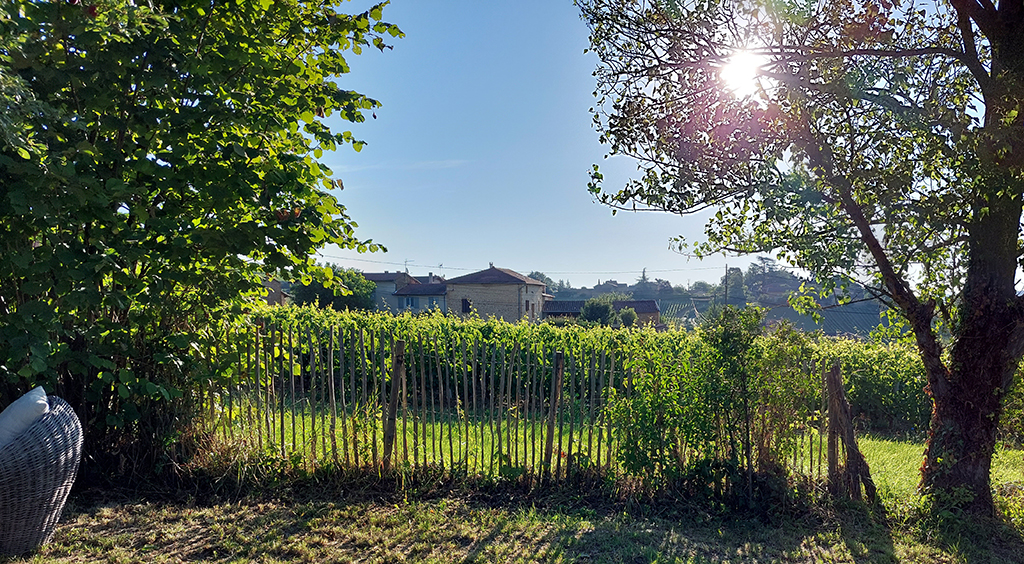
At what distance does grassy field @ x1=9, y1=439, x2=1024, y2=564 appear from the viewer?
433cm

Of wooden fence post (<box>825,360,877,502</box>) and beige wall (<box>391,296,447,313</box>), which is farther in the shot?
beige wall (<box>391,296,447,313</box>)

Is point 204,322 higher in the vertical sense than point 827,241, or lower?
lower

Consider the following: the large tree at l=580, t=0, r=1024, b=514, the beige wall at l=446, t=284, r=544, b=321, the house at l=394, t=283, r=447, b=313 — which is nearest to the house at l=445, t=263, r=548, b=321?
the beige wall at l=446, t=284, r=544, b=321

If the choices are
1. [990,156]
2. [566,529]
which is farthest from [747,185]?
[566,529]

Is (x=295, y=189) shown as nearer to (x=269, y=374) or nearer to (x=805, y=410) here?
(x=269, y=374)

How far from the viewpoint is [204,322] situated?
5547 millimetres

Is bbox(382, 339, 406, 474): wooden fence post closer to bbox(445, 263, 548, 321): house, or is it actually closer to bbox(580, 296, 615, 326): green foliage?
bbox(580, 296, 615, 326): green foliage

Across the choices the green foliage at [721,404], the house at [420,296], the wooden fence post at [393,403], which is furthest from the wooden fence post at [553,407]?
the house at [420,296]

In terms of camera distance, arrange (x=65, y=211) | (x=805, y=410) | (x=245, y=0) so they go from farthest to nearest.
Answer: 1. (x=805, y=410)
2. (x=245, y=0)
3. (x=65, y=211)

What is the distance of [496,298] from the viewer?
52.0 metres

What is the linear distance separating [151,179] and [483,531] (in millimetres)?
3968

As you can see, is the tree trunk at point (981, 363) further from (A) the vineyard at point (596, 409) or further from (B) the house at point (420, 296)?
(B) the house at point (420, 296)

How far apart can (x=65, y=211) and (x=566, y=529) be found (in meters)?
4.53

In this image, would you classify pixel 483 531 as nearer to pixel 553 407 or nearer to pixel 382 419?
pixel 553 407
